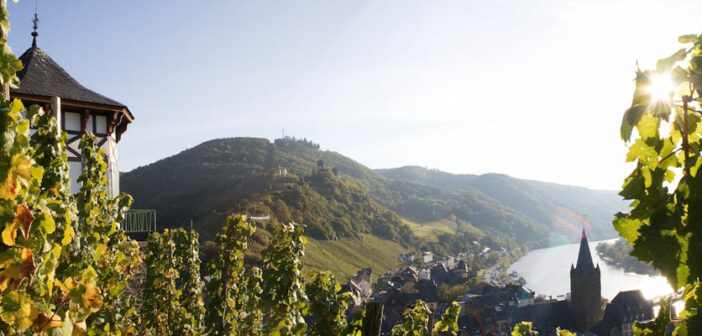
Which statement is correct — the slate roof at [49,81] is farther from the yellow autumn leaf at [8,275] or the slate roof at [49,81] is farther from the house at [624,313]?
the house at [624,313]

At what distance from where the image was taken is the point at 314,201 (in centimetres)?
10106

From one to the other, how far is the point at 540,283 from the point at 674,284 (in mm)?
95551

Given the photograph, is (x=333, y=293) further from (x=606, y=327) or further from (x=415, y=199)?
(x=415, y=199)

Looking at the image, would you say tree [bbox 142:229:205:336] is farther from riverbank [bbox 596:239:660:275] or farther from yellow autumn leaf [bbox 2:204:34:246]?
riverbank [bbox 596:239:660:275]

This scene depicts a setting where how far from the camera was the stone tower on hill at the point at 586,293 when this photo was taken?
4956cm

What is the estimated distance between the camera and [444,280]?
75000mm

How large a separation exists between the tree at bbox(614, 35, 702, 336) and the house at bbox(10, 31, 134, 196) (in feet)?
44.3

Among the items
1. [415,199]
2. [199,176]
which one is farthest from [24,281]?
[415,199]

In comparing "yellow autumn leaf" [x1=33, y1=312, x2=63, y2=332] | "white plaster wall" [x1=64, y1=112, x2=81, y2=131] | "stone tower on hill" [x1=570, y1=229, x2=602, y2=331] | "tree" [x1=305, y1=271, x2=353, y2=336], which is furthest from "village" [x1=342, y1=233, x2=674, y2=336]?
"yellow autumn leaf" [x1=33, y1=312, x2=63, y2=332]

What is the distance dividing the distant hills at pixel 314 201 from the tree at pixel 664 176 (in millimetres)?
63795

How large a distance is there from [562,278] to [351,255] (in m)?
44.8

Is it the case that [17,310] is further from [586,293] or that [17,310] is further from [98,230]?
[586,293]

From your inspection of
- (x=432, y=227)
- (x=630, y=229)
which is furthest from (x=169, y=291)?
(x=432, y=227)

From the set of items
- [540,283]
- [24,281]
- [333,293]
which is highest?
[24,281]
